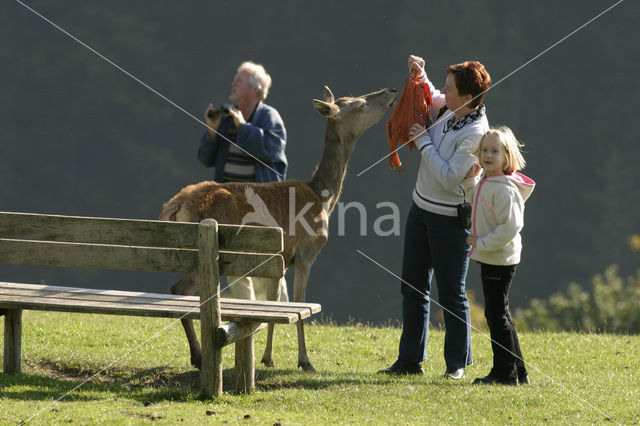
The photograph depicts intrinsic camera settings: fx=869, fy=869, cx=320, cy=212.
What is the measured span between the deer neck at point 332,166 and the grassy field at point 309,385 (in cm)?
136

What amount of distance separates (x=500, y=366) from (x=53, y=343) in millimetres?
3605

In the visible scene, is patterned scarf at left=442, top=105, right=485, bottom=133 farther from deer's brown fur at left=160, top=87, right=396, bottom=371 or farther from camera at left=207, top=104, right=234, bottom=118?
camera at left=207, top=104, right=234, bottom=118

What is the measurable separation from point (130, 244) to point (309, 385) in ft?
5.10

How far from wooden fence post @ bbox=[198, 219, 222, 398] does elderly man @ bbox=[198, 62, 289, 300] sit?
219cm

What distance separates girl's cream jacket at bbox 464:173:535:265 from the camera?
5512 mm

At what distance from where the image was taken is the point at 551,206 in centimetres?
5309

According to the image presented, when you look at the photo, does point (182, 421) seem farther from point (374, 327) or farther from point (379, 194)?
point (379, 194)

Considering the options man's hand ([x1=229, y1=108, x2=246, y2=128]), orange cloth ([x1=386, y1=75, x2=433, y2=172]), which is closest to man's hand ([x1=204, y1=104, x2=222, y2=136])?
man's hand ([x1=229, y1=108, x2=246, y2=128])

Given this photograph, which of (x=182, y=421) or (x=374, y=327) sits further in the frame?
(x=374, y=327)

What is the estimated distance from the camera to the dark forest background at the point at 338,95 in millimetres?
48562

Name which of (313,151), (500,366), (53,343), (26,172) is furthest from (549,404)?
(26,172)

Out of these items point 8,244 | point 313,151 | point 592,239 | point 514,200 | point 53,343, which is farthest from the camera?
point 592,239

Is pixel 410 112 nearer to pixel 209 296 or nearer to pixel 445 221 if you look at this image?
pixel 445 221

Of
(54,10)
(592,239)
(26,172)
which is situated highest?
(54,10)
